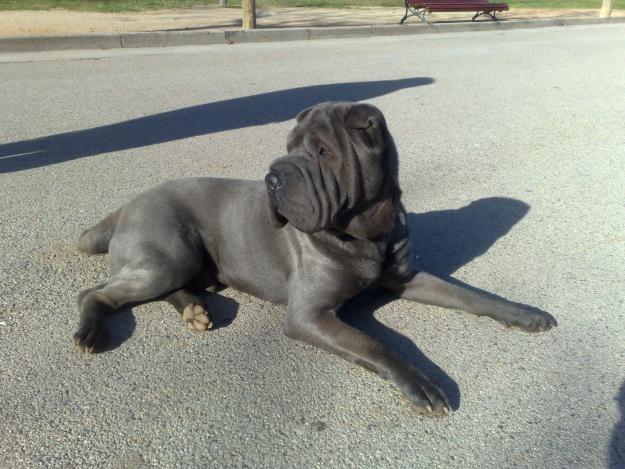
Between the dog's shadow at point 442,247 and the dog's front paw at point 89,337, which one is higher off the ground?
the dog's front paw at point 89,337

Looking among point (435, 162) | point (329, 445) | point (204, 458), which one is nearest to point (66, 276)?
point (204, 458)

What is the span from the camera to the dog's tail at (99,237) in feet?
13.5

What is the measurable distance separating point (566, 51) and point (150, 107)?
9350 mm

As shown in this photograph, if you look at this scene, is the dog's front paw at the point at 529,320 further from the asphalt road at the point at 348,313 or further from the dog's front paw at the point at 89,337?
the dog's front paw at the point at 89,337

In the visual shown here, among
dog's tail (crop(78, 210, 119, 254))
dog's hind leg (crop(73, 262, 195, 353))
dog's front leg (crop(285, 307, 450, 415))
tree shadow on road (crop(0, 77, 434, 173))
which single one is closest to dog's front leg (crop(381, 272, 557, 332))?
dog's front leg (crop(285, 307, 450, 415))

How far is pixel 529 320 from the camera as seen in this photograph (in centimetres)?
348

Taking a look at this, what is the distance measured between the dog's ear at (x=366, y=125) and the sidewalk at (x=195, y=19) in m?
10.9

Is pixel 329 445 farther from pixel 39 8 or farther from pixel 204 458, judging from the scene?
pixel 39 8

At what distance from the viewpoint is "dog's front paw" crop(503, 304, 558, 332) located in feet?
11.4

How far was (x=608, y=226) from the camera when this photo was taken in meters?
4.91

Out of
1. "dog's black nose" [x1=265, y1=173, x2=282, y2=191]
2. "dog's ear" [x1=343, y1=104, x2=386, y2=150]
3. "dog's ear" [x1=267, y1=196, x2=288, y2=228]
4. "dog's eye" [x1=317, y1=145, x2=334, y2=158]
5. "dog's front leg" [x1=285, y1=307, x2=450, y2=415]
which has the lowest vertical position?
"dog's front leg" [x1=285, y1=307, x2=450, y2=415]

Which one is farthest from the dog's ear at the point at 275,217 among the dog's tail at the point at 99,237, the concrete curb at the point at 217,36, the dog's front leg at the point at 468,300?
the concrete curb at the point at 217,36

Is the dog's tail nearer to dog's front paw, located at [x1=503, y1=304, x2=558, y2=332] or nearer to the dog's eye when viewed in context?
the dog's eye

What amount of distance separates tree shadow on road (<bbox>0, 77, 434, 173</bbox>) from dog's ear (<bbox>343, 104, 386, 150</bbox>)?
4.15m
